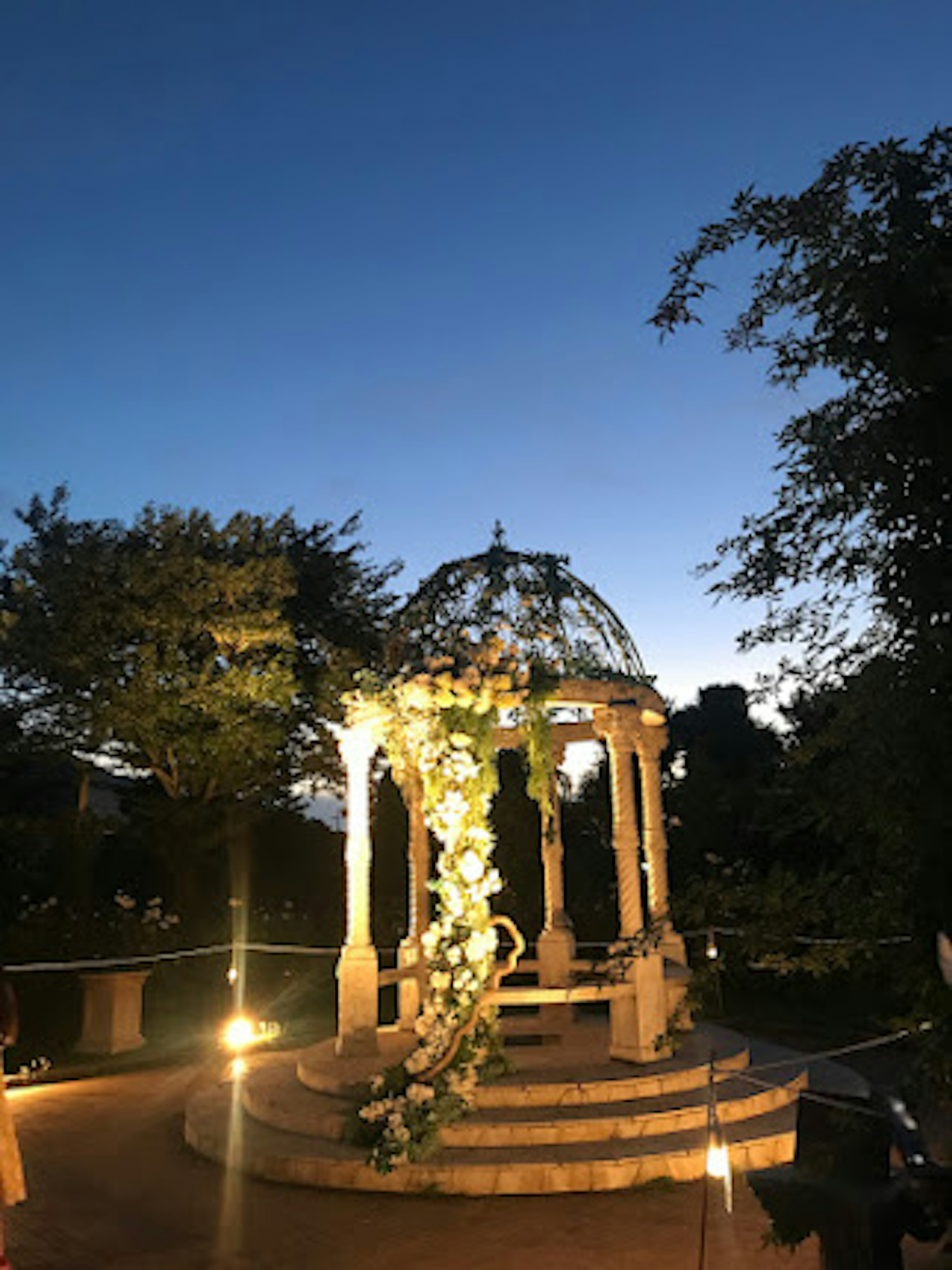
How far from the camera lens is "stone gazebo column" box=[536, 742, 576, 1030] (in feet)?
39.0

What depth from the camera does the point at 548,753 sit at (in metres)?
9.18

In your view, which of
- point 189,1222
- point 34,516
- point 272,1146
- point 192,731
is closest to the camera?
point 189,1222

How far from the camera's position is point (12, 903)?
690 inches

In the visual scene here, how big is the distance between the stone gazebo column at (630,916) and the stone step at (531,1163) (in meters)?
1.13

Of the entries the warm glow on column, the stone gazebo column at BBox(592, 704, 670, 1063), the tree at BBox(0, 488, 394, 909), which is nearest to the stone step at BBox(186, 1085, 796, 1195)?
the stone gazebo column at BBox(592, 704, 670, 1063)

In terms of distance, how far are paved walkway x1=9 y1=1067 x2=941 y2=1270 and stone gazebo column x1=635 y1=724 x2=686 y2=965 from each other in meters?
4.39

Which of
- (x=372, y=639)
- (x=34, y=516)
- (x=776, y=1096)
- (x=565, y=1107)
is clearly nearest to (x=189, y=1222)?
(x=565, y=1107)

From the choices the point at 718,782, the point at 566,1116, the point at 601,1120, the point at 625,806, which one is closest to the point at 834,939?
the point at 601,1120

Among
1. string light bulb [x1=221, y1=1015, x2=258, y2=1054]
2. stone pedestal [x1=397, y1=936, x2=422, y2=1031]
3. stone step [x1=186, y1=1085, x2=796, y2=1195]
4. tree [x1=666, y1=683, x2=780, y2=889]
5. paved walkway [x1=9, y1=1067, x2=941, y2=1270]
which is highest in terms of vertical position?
tree [x1=666, y1=683, x2=780, y2=889]

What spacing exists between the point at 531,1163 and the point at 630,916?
292 cm

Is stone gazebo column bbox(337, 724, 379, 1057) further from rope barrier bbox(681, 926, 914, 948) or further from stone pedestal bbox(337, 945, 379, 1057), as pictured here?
rope barrier bbox(681, 926, 914, 948)

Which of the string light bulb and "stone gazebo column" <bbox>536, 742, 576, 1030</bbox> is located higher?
"stone gazebo column" <bbox>536, 742, 576, 1030</bbox>

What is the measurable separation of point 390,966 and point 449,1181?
11992 millimetres

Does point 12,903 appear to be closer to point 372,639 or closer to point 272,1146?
point 372,639
